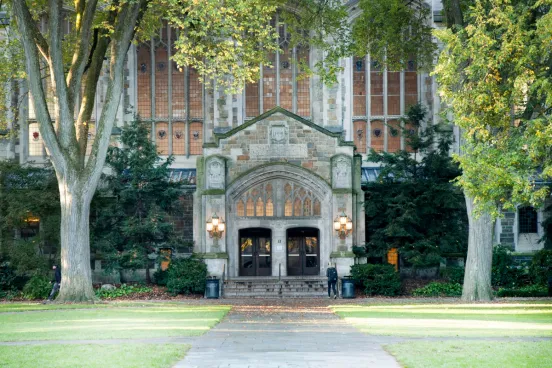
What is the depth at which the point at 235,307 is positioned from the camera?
Result: 29.6m

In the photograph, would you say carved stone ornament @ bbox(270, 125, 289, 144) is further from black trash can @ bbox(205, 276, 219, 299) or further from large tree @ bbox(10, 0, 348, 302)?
large tree @ bbox(10, 0, 348, 302)

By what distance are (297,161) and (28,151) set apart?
1428 centimetres

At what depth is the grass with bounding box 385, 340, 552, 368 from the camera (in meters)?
13.1

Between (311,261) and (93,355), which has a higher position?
(311,261)

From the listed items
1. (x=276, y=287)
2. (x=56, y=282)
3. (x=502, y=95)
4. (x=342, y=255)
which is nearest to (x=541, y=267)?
(x=342, y=255)

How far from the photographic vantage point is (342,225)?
3784 centimetres

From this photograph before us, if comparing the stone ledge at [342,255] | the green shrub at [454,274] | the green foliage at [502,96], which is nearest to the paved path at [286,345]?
the green foliage at [502,96]

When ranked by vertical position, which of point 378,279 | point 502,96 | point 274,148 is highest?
point 274,148

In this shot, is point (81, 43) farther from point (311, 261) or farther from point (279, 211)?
point (311, 261)

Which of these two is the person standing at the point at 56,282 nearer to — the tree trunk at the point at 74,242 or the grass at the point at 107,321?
the grass at the point at 107,321

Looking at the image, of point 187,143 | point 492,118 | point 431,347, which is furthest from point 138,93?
point 431,347

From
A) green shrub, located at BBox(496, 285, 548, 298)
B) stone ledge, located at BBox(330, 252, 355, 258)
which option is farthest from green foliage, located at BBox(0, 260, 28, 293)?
green shrub, located at BBox(496, 285, 548, 298)

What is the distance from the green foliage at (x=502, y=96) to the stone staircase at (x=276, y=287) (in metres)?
14.1

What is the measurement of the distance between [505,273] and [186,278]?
489 inches
